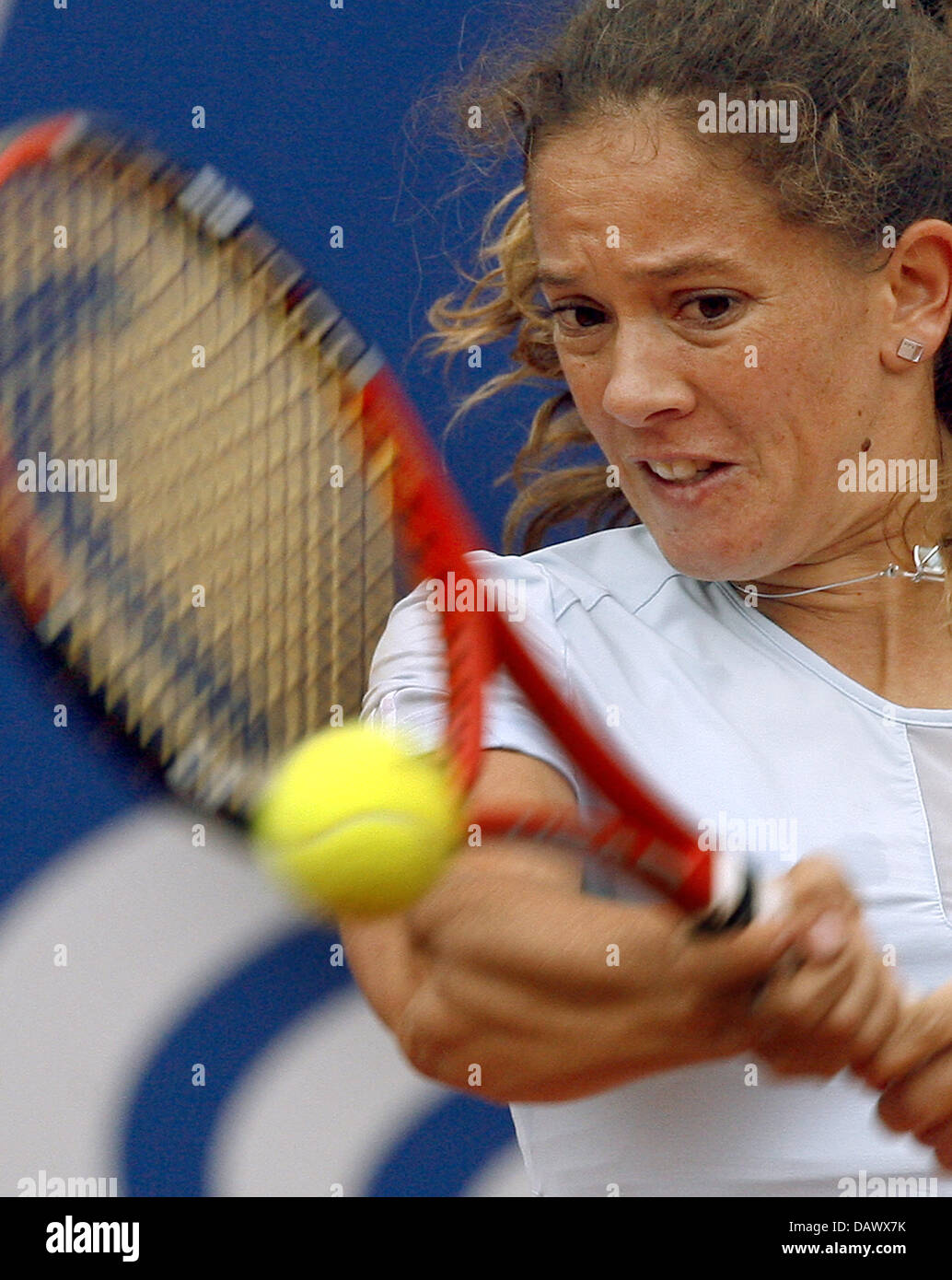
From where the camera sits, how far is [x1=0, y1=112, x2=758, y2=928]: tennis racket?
899 millimetres

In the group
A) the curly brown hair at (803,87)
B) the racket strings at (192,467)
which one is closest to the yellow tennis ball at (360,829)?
the racket strings at (192,467)

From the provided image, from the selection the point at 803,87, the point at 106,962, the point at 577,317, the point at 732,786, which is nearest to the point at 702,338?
the point at 577,317

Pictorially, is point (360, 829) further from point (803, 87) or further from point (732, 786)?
point (803, 87)

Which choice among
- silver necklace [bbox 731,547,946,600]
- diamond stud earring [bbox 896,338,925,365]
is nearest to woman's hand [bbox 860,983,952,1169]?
silver necklace [bbox 731,547,946,600]

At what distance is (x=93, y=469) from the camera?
1111mm

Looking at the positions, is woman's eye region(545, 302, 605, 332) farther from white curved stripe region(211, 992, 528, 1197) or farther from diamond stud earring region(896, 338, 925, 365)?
white curved stripe region(211, 992, 528, 1197)

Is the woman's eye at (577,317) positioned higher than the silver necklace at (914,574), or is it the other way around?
the woman's eye at (577,317)

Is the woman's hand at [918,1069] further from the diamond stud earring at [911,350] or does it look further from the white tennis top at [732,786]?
the diamond stud earring at [911,350]

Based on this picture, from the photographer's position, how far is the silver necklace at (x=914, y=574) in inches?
43.3

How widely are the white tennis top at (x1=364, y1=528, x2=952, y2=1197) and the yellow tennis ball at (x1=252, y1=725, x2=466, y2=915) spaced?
0.15m

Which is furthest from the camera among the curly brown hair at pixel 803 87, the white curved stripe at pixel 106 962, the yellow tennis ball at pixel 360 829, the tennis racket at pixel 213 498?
the white curved stripe at pixel 106 962

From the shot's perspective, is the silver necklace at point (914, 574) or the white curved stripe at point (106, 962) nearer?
the silver necklace at point (914, 574)
